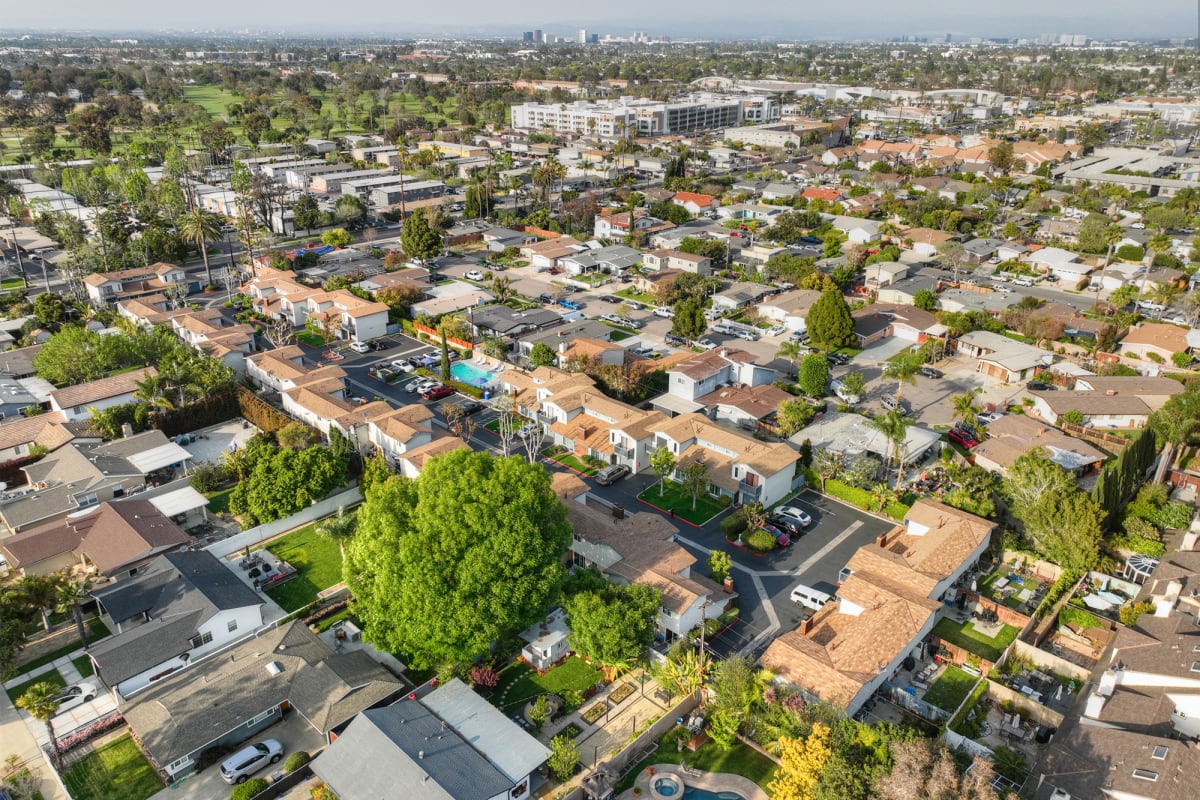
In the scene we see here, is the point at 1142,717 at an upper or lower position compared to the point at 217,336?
lower

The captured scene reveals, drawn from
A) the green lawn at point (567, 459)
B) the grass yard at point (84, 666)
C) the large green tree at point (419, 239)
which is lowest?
the grass yard at point (84, 666)

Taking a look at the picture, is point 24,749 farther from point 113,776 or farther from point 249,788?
point 249,788

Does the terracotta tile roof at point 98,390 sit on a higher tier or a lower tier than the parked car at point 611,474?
higher

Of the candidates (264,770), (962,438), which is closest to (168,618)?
(264,770)

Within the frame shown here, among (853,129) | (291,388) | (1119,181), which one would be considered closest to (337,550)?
(291,388)

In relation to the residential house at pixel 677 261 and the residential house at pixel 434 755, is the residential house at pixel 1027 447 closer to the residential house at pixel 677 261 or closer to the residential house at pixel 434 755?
the residential house at pixel 434 755

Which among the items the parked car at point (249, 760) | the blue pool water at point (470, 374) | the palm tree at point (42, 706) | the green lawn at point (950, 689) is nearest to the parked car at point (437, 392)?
the blue pool water at point (470, 374)
